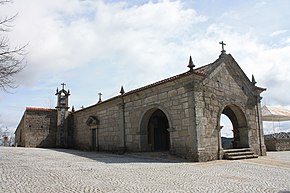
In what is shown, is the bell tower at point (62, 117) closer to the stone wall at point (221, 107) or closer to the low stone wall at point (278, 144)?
the stone wall at point (221, 107)

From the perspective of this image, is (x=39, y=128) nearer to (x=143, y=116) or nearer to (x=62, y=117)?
(x=62, y=117)

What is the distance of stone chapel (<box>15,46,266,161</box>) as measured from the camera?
12.6 meters

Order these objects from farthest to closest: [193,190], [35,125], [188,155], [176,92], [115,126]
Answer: [35,125], [115,126], [176,92], [188,155], [193,190]

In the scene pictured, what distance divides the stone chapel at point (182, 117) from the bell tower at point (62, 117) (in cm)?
110

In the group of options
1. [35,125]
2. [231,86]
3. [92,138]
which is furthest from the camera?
[35,125]

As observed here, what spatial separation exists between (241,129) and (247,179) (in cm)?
783

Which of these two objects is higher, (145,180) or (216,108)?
(216,108)

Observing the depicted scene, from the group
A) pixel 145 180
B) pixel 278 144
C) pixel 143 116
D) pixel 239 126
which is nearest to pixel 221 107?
pixel 239 126

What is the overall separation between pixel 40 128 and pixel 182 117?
13.9 m

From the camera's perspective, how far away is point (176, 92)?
13297 millimetres

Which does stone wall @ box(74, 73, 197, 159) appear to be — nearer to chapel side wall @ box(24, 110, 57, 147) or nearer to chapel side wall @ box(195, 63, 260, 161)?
chapel side wall @ box(195, 63, 260, 161)

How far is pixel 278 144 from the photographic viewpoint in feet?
66.2

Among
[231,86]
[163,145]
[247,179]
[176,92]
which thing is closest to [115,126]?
[163,145]

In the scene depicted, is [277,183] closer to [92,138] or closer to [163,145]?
[163,145]
